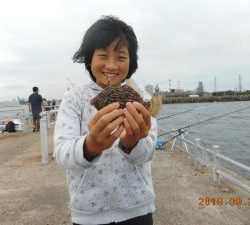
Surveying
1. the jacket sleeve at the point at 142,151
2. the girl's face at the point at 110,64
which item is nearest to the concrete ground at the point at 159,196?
the jacket sleeve at the point at 142,151

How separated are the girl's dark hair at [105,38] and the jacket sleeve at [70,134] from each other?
26 cm

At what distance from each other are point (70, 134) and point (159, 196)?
520 centimetres

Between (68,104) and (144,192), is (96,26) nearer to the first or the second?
(68,104)

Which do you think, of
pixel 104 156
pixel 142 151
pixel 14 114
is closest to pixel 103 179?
pixel 104 156

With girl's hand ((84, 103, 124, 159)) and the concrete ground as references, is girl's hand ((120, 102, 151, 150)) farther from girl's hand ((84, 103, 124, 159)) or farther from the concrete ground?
the concrete ground

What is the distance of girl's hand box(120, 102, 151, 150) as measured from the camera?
2055 millimetres

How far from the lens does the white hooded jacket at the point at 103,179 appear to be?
98.5 inches

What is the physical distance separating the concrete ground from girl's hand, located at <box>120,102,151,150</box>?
4.16 metres

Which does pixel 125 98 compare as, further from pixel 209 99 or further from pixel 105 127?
pixel 209 99

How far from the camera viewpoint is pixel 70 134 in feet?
8.09

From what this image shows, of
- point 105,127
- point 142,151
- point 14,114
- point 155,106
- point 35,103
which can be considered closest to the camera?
point 105,127

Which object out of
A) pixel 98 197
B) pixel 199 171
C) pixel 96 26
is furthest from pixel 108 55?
pixel 199 171

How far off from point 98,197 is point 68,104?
→ 0.60 m

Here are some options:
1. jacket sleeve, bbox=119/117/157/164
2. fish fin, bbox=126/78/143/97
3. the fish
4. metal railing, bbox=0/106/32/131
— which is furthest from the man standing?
the fish
